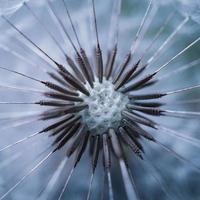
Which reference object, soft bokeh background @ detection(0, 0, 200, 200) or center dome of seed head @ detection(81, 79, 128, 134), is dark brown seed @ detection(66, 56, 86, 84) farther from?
soft bokeh background @ detection(0, 0, 200, 200)

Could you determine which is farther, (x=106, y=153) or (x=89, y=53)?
(x=89, y=53)

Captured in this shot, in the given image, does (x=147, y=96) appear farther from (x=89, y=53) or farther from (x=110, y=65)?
(x=89, y=53)

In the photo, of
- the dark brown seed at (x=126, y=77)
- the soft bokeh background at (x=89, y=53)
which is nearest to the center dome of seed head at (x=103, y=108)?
the dark brown seed at (x=126, y=77)

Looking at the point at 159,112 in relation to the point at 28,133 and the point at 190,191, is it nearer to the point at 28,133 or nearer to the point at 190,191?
the point at 190,191

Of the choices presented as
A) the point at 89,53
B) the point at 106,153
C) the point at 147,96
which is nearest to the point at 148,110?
the point at 147,96

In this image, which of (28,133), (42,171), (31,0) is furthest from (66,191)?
(31,0)

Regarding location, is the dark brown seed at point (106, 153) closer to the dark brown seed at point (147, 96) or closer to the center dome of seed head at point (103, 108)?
the center dome of seed head at point (103, 108)
